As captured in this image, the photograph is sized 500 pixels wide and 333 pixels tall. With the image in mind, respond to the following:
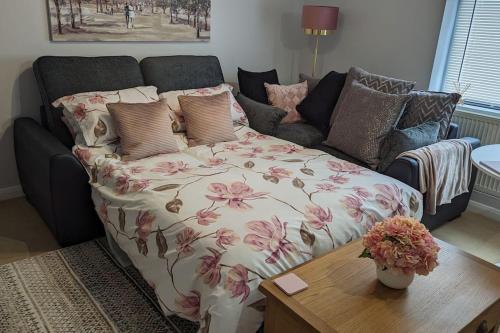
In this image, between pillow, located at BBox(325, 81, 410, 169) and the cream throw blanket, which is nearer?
the cream throw blanket

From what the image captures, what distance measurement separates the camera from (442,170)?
2.43 meters

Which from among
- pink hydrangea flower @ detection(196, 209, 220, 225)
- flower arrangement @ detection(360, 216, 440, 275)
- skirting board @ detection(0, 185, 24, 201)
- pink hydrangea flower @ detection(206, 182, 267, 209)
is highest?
flower arrangement @ detection(360, 216, 440, 275)

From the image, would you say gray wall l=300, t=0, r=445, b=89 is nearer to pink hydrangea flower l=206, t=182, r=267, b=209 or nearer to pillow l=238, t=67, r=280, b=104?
pillow l=238, t=67, r=280, b=104

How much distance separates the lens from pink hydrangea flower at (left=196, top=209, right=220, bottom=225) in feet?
5.31

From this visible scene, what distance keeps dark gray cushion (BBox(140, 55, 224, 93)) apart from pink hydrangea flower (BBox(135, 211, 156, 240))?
55.2 inches

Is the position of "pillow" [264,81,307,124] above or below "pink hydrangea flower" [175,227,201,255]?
above

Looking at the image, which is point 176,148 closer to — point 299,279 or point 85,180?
point 85,180

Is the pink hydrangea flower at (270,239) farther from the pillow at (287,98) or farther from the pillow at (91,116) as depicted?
the pillow at (287,98)

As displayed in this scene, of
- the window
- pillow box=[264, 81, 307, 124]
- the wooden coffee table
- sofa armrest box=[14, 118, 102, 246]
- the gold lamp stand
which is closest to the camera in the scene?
the wooden coffee table

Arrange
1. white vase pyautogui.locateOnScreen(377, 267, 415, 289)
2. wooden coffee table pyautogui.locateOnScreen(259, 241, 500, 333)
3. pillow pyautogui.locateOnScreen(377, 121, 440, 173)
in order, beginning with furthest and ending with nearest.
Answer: pillow pyautogui.locateOnScreen(377, 121, 440, 173), white vase pyautogui.locateOnScreen(377, 267, 415, 289), wooden coffee table pyautogui.locateOnScreen(259, 241, 500, 333)

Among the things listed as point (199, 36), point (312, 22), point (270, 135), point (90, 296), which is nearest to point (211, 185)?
point (90, 296)

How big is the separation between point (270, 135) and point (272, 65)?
132 cm

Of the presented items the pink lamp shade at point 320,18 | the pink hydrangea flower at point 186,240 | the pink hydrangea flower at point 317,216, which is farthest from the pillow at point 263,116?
the pink hydrangea flower at point 186,240

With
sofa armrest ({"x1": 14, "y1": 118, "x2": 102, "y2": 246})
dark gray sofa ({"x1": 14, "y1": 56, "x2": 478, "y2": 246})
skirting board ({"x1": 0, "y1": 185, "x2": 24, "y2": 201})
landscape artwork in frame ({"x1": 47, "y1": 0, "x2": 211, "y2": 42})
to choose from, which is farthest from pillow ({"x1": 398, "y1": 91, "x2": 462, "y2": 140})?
skirting board ({"x1": 0, "y1": 185, "x2": 24, "y2": 201})
